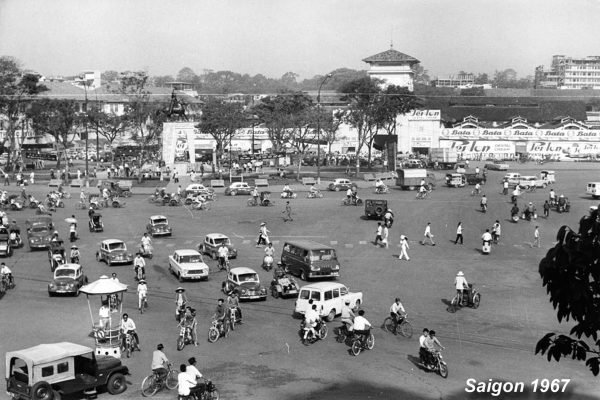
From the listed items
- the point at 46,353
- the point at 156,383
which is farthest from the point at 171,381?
the point at 46,353

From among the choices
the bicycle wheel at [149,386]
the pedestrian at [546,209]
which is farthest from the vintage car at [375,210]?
the bicycle wheel at [149,386]

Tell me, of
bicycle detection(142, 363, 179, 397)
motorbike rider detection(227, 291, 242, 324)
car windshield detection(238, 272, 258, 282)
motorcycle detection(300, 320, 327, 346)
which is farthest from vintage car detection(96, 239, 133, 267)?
bicycle detection(142, 363, 179, 397)

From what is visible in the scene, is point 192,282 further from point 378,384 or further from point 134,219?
point 134,219

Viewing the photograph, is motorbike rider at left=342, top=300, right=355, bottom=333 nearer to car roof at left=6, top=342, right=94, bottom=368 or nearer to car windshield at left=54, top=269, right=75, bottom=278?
car roof at left=6, top=342, right=94, bottom=368

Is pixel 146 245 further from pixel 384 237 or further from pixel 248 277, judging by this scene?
pixel 384 237

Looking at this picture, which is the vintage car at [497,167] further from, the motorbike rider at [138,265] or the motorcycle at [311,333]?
the motorcycle at [311,333]

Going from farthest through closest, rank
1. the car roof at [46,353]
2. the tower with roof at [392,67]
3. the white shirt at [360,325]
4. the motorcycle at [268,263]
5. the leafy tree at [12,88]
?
the tower with roof at [392,67] → the leafy tree at [12,88] → the motorcycle at [268,263] → the white shirt at [360,325] → the car roof at [46,353]

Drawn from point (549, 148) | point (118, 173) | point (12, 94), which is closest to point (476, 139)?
point (549, 148)
